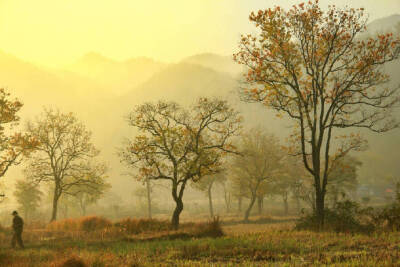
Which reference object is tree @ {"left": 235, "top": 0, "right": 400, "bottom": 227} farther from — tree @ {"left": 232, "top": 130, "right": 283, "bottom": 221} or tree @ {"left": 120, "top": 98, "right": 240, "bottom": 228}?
tree @ {"left": 232, "top": 130, "right": 283, "bottom": 221}

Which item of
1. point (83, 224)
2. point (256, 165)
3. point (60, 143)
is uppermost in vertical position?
point (60, 143)

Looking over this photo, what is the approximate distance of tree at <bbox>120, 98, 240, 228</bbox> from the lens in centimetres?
2528

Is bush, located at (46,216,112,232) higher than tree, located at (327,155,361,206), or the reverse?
tree, located at (327,155,361,206)

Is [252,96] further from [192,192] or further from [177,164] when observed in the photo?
[192,192]

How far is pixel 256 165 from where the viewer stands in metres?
49.2

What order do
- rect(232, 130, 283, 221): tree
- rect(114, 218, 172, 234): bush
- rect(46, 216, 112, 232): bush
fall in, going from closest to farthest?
rect(114, 218, 172, 234): bush
rect(46, 216, 112, 232): bush
rect(232, 130, 283, 221): tree

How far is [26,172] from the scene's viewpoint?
34.7m

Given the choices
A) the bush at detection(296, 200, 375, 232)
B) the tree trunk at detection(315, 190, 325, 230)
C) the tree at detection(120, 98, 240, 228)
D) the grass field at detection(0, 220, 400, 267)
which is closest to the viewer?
the grass field at detection(0, 220, 400, 267)

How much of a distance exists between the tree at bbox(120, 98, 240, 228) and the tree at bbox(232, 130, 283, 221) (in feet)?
71.9

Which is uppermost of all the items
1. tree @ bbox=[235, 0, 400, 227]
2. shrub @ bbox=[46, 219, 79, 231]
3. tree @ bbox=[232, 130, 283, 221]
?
tree @ bbox=[235, 0, 400, 227]

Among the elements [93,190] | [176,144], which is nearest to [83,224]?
[176,144]

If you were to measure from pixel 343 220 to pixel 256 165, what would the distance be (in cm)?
3232

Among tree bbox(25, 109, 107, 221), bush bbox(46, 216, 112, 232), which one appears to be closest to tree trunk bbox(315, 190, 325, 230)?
bush bbox(46, 216, 112, 232)

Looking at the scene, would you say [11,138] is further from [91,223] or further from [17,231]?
[17,231]
